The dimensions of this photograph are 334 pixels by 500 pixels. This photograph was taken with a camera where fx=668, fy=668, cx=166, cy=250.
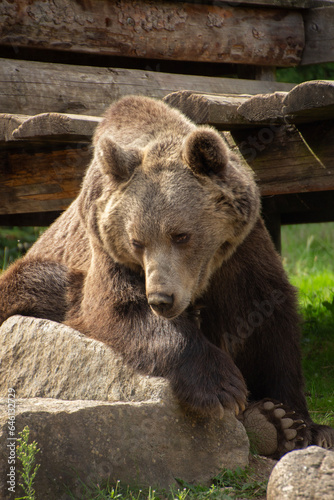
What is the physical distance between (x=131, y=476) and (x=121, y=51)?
164 inches

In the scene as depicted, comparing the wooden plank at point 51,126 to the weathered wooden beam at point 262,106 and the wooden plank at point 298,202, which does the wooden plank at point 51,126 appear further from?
the wooden plank at point 298,202

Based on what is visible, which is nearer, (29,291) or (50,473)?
(50,473)

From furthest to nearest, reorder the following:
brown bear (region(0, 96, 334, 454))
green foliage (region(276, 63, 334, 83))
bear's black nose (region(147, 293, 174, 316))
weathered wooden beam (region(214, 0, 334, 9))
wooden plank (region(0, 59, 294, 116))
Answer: green foliage (region(276, 63, 334, 83)) < weathered wooden beam (region(214, 0, 334, 9)) < wooden plank (region(0, 59, 294, 116)) < brown bear (region(0, 96, 334, 454)) < bear's black nose (region(147, 293, 174, 316))

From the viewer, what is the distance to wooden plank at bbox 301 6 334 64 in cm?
698

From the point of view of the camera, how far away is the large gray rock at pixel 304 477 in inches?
114

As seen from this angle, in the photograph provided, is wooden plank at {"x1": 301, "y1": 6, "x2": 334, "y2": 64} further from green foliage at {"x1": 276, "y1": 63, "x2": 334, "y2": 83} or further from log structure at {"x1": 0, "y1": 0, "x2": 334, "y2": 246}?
green foliage at {"x1": 276, "y1": 63, "x2": 334, "y2": 83}

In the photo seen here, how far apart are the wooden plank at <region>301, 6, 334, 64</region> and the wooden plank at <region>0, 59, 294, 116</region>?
4.53 feet

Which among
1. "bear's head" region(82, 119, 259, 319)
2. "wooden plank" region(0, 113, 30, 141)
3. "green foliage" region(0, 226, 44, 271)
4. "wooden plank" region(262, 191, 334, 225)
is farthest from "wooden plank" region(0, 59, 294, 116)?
"green foliage" region(0, 226, 44, 271)

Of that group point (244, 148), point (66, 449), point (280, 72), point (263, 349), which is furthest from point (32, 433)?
point (280, 72)

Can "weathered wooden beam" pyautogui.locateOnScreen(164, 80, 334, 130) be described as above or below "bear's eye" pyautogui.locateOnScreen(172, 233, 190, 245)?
above

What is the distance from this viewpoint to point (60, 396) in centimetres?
410

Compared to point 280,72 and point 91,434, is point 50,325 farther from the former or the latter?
point 280,72

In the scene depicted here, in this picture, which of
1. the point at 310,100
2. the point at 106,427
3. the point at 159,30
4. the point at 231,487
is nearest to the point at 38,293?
the point at 106,427

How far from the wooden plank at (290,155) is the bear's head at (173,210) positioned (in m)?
0.88
